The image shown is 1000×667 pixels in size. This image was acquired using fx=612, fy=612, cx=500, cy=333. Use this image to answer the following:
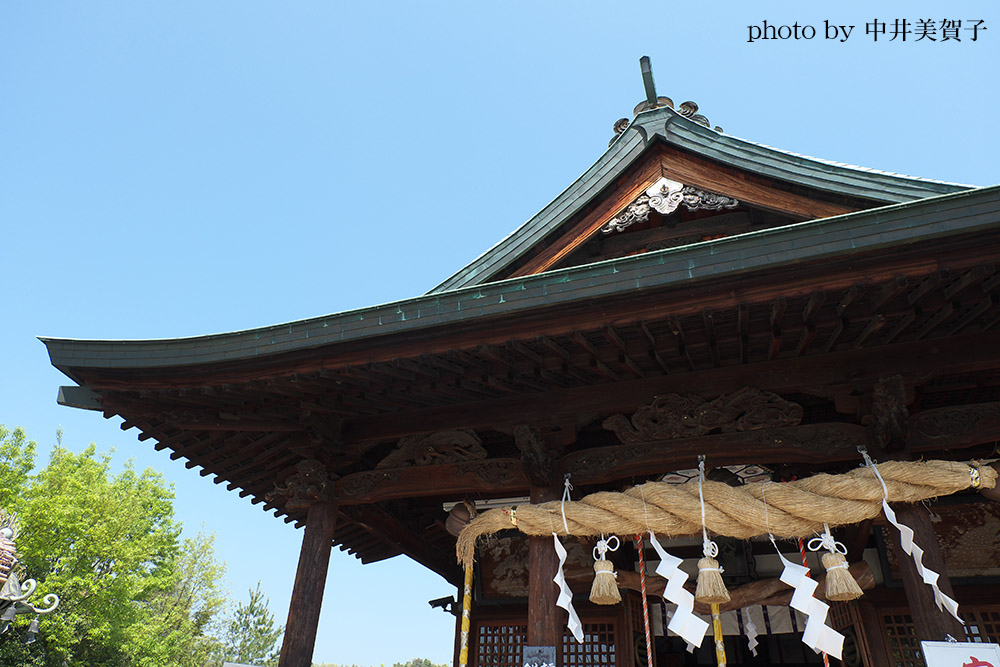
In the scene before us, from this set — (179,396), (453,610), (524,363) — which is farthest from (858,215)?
(453,610)

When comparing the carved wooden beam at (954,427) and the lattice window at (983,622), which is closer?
the carved wooden beam at (954,427)

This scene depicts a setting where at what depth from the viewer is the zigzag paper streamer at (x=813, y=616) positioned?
4008 millimetres

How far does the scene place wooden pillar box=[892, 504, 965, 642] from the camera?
389 cm

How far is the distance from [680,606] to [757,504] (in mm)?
915

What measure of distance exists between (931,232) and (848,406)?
5.69 feet

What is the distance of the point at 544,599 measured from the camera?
4.70 m

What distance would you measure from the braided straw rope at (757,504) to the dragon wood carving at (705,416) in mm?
539

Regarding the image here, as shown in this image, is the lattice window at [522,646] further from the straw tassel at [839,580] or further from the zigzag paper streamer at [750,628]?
the straw tassel at [839,580]

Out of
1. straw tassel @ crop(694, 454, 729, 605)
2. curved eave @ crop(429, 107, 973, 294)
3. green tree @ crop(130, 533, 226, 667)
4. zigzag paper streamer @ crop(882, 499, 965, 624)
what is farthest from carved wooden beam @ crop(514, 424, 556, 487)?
green tree @ crop(130, 533, 226, 667)

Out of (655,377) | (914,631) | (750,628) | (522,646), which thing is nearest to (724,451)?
(655,377)

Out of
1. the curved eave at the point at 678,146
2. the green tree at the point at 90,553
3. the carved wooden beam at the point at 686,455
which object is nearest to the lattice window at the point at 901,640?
the carved wooden beam at the point at 686,455

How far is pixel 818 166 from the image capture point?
5578mm

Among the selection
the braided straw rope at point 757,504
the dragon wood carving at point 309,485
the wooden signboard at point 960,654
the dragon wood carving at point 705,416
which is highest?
the dragon wood carving at point 705,416

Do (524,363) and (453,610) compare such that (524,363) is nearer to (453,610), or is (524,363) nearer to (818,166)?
(818,166)
